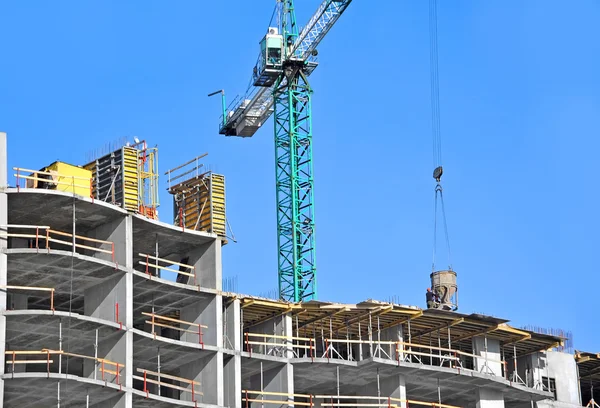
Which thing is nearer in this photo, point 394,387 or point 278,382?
point 278,382

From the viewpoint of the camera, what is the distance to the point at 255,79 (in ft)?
454

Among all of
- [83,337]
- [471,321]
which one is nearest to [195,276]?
[83,337]

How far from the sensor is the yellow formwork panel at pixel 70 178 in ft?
300

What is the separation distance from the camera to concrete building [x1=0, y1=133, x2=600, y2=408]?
87188 mm

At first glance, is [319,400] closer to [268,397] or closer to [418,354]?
[418,354]

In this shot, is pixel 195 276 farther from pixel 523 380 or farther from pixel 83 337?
pixel 523 380

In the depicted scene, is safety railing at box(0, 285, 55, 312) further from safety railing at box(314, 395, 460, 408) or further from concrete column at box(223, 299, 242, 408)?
safety railing at box(314, 395, 460, 408)

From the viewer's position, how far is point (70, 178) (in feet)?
302

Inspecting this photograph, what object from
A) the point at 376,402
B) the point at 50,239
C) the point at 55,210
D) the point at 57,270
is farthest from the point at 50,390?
the point at 376,402

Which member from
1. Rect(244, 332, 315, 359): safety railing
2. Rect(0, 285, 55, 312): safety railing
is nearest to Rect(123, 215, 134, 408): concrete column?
Rect(0, 285, 55, 312): safety railing

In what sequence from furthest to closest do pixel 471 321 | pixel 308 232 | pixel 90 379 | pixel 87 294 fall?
pixel 308 232 → pixel 471 321 → pixel 87 294 → pixel 90 379

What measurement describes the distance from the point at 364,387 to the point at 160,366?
1307 cm

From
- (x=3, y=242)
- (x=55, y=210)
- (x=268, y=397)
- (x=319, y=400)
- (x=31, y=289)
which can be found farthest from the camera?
(x=319, y=400)

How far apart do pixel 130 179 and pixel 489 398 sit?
26.1 m
